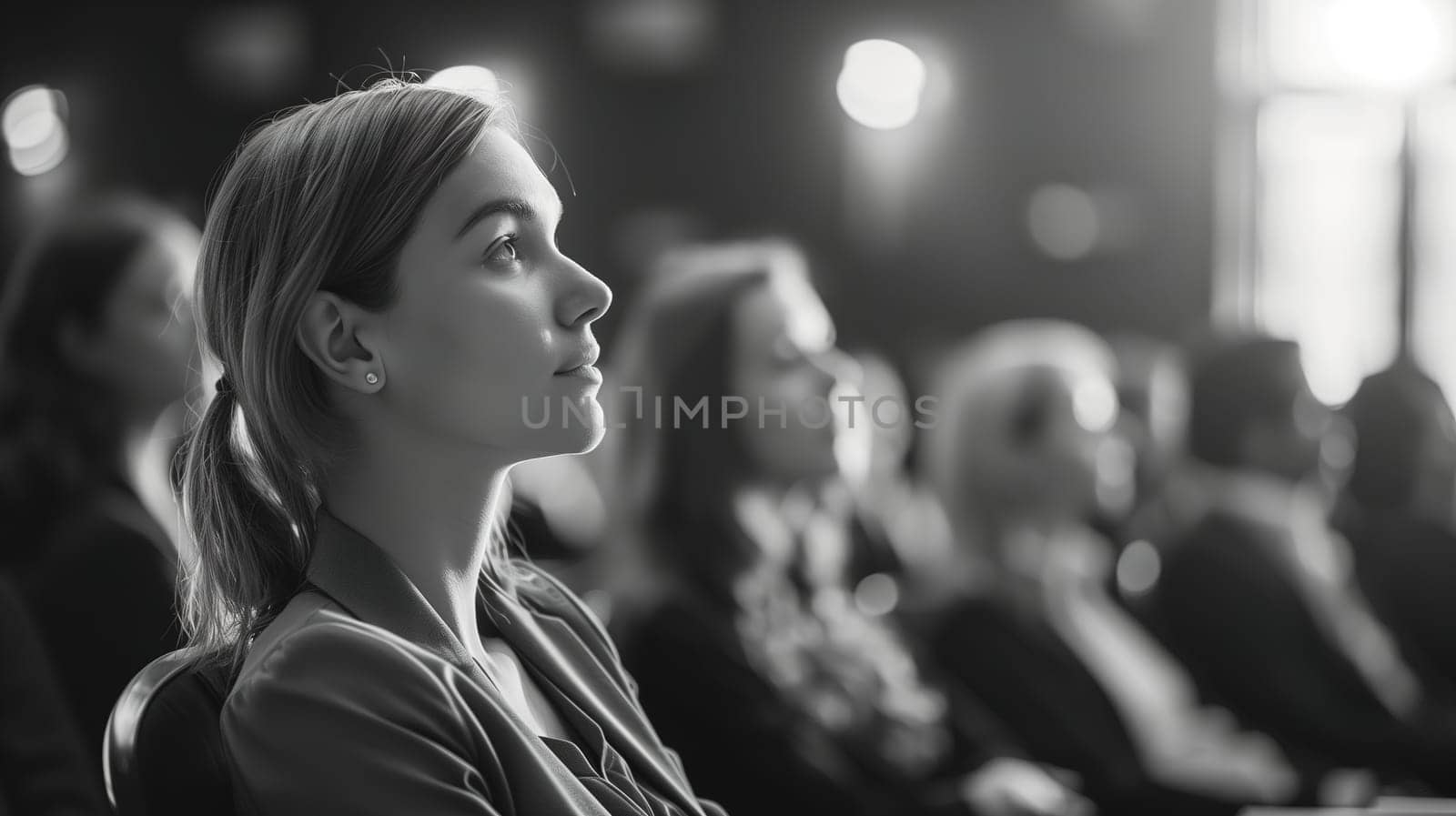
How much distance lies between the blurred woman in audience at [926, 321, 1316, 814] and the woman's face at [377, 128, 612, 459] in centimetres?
142

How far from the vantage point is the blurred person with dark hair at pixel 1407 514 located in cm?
295

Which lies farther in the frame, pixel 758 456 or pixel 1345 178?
pixel 1345 178

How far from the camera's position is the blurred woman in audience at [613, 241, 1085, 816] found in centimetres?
169

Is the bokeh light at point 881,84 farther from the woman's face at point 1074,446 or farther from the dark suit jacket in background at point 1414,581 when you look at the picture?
the woman's face at point 1074,446

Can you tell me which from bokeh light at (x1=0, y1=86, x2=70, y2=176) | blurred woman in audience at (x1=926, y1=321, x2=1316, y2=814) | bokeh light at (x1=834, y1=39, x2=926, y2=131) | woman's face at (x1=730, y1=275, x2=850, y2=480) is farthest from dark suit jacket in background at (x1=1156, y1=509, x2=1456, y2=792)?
bokeh light at (x1=0, y1=86, x2=70, y2=176)

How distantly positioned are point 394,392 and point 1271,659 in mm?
2127

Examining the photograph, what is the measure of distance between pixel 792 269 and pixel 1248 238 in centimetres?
415

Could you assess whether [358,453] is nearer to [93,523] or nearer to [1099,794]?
[93,523]

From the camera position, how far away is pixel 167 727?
32.8 inches

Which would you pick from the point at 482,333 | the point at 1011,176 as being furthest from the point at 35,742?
the point at 1011,176

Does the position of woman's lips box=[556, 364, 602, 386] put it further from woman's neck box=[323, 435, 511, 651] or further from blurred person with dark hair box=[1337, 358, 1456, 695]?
blurred person with dark hair box=[1337, 358, 1456, 695]

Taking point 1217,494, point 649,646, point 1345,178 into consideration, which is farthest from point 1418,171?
point 649,646

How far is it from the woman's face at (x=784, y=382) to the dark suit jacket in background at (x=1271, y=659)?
1.16 meters

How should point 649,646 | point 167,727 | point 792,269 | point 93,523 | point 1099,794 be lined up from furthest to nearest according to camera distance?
point 1099,794, point 792,269, point 649,646, point 93,523, point 167,727
